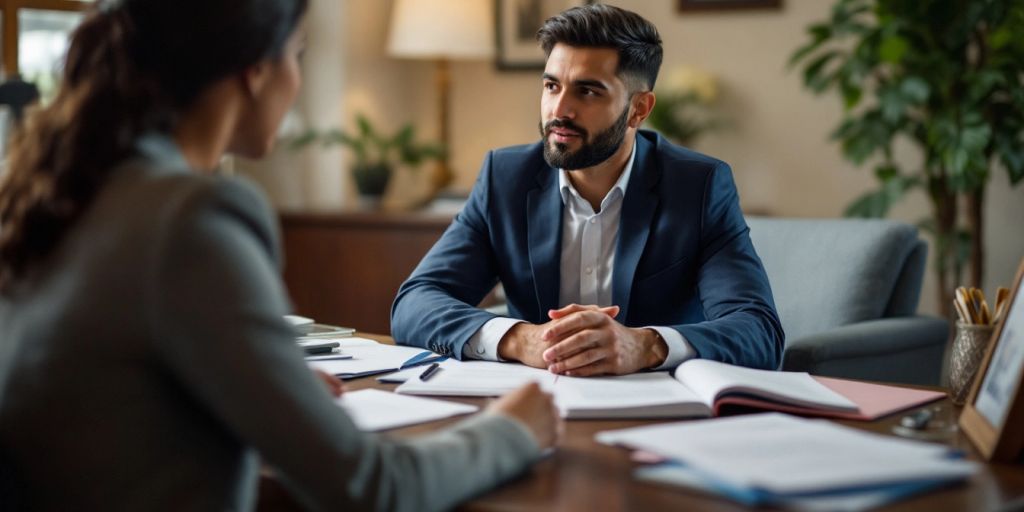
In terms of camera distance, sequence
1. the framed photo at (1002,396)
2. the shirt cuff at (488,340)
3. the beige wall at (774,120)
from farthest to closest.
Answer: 1. the beige wall at (774,120)
2. the shirt cuff at (488,340)
3. the framed photo at (1002,396)

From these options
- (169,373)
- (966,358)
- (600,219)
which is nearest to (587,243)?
(600,219)

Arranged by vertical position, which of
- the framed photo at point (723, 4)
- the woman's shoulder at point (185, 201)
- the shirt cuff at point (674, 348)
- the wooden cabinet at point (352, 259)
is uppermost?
the framed photo at point (723, 4)

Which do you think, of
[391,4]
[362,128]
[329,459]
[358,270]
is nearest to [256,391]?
[329,459]

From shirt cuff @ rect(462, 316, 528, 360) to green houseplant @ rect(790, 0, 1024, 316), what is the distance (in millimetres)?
2112

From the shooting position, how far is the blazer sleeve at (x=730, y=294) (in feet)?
5.73

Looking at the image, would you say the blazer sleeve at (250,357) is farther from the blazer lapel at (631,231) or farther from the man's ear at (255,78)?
the blazer lapel at (631,231)

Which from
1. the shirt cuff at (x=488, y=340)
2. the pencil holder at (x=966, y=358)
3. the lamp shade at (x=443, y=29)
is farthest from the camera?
the lamp shade at (x=443, y=29)

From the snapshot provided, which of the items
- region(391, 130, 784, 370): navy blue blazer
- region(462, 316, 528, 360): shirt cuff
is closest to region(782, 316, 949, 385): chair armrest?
region(391, 130, 784, 370): navy blue blazer

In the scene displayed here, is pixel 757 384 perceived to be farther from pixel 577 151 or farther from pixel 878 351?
pixel 878 351

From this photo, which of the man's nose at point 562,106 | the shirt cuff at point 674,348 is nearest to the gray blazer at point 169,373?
the shirt cuff at point 674,348

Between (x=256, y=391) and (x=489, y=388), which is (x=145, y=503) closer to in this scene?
(x=256, y=391)

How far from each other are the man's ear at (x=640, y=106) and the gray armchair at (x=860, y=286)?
62cm

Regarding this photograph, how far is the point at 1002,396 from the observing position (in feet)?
4.02

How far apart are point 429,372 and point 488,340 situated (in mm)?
166
